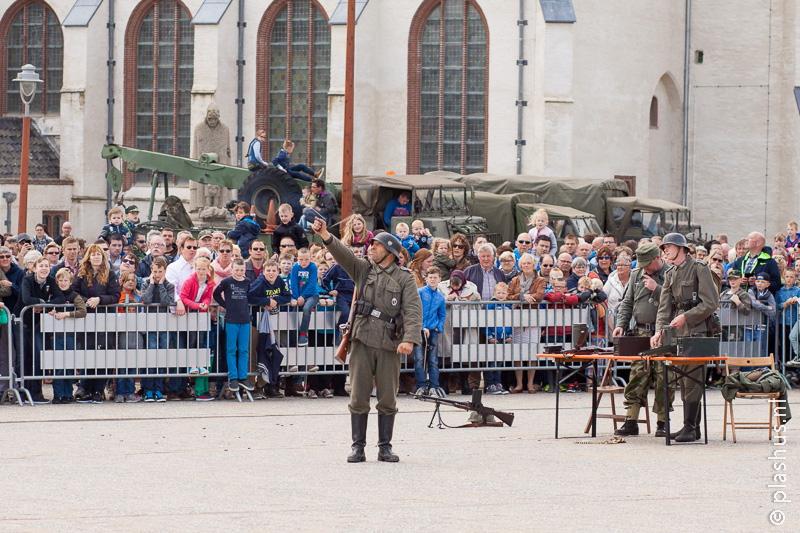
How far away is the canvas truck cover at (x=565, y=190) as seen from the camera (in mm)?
28688

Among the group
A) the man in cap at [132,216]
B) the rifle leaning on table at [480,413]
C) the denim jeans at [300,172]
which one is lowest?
the rifle leaning on table at [480,413]

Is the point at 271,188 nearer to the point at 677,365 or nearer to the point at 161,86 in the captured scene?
the point at 677,365

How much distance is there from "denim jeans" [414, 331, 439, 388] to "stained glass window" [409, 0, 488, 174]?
798 inches

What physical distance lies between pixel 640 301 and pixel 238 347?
471 centimetres

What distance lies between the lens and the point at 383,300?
10492 mm

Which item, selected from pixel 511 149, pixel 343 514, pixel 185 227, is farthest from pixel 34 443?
pixel 511 149

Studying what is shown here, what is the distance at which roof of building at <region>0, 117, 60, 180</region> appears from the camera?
36.8 m

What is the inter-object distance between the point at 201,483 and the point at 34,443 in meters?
2.73

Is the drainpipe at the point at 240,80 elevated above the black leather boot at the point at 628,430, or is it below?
above

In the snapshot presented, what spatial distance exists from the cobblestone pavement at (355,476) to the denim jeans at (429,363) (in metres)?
1.47

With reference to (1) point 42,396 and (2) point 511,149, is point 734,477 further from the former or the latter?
(2) point 511,149

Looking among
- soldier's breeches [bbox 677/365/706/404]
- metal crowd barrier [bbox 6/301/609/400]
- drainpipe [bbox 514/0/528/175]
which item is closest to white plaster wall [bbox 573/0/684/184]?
drainpipe [bbox 514/0/528/175]

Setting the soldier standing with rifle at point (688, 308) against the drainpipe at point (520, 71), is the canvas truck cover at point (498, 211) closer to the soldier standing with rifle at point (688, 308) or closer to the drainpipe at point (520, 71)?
the drainpipe at point (520, 71)

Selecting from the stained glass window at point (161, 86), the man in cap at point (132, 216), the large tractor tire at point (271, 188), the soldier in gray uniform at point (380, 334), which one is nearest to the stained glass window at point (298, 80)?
the stained glass window at point (161, 86)
